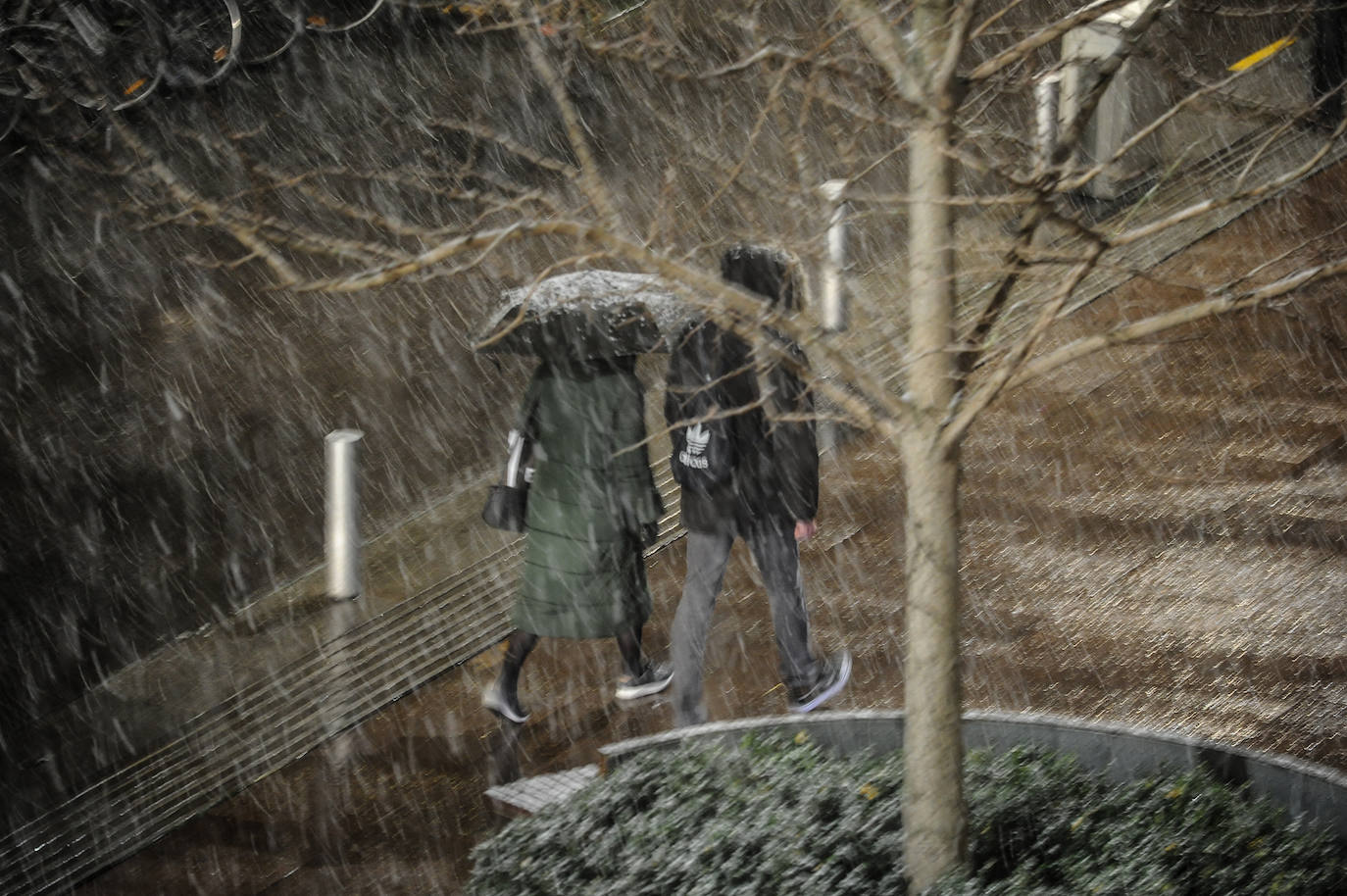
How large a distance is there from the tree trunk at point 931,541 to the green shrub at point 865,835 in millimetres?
173

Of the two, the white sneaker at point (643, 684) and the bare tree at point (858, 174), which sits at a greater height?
the bare tree at point (858, 174)

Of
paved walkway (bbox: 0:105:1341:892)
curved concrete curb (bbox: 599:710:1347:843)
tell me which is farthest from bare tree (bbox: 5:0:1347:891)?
paved walkway (bbox: 0:105:1341:892)

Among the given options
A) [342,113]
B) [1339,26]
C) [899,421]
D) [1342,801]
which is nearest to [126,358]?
[342,113]

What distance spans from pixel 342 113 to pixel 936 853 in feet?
31.1

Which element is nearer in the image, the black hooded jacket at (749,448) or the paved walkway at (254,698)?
the black hooded jacket at (749,448)

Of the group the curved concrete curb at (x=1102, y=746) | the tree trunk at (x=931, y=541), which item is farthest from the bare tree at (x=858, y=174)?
the curved concrete curb at (x=1102, y=746)

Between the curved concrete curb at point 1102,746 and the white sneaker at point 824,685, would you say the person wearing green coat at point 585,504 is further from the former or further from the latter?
the curved concrete curb at point 1102,746

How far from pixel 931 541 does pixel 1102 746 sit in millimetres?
1122

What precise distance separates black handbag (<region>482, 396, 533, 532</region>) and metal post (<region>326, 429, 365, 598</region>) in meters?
0.95

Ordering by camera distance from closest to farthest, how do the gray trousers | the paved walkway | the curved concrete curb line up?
the curved concrete curb < the paved walkway < the gray trousers

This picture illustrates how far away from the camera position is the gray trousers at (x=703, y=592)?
5.83m

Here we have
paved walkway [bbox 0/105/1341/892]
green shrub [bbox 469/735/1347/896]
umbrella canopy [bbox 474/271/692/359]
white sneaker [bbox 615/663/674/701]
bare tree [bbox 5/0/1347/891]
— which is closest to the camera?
bare tree [bbox 5/0/1347/891]

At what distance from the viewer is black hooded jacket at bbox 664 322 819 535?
5516 mm

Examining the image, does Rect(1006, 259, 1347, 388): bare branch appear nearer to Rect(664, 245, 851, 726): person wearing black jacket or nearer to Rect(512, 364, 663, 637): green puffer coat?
Rect(664, 245, 851, 726): person wearing black jacket
